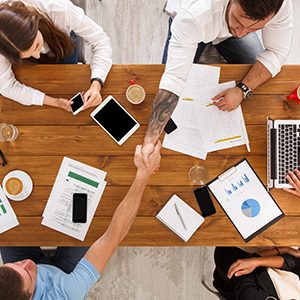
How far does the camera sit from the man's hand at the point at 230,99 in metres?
1.77

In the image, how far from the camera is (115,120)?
71.5 inches

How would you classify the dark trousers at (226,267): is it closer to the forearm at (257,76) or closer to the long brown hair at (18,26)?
the forearm at (257,76)

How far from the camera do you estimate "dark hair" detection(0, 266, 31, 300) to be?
4.57 feet

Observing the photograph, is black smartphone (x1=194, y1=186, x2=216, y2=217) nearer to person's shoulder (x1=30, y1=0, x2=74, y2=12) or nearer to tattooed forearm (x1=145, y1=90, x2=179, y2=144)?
tattooed forearm (x1=145, y1=90, x2=179, y2=144)

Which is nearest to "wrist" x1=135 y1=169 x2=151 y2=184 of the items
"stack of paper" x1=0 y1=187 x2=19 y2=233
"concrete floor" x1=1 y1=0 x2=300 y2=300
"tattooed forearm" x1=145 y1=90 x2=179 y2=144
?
"tattooed forearm" x1=145 y1=90 x2=179 y2=144

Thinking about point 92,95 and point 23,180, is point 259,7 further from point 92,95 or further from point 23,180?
point 23,180

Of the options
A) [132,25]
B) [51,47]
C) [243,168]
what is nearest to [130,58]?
[132,25]

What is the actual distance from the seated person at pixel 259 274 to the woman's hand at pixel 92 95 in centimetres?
101

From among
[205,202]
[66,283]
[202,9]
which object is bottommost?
[66,283]

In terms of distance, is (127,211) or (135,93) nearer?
(127,211)

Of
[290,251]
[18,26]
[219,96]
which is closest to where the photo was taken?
[18,26]

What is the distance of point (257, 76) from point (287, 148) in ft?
1.14

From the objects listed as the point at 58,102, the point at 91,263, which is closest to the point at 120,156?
the point at 58,102

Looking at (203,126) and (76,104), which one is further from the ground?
(76,104)
